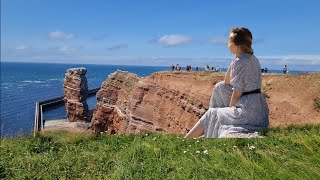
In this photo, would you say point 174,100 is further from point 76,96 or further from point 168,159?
point 76,96

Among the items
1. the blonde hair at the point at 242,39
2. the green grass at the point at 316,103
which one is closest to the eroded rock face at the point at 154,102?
the green grass at the point at 316,103

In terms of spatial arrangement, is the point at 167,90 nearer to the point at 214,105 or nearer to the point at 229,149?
the point at 214,105

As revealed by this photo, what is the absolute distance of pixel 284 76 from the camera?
26.7m

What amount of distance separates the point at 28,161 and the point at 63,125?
5504 cm

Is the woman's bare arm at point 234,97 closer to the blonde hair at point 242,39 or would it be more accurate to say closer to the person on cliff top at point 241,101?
the person on cliff top at point 241,101

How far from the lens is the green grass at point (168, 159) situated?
454cm

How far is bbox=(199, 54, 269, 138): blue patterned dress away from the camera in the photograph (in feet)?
24.5

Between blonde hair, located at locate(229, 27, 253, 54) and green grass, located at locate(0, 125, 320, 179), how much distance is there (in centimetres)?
177

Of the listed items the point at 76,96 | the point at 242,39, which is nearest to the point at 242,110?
the point at 242,39

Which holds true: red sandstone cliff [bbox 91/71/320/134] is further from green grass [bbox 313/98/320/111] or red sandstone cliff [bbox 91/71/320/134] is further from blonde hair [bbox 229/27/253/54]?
blonde hair [bbox 229/27/253/54]

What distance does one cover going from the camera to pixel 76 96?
210 feet

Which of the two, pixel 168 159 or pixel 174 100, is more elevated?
pixel 168 159

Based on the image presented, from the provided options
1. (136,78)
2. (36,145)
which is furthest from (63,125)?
(36,145)

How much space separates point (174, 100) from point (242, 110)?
84.6ft
